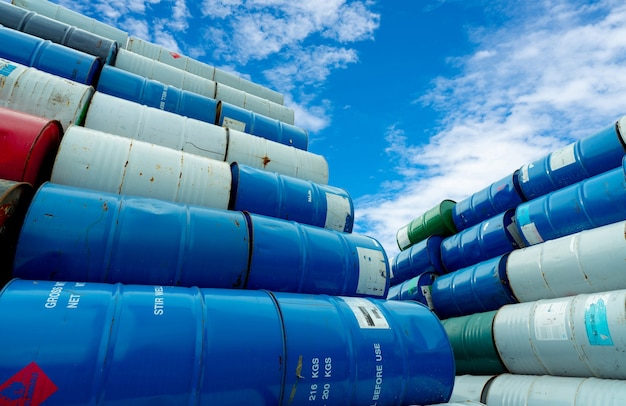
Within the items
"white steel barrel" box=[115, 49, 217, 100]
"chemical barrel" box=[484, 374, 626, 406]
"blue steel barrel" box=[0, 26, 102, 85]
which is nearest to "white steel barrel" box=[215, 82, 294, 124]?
"white steel barrel" box=[115, 49, 217, 100]

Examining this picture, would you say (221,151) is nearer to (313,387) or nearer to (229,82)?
(313,387)

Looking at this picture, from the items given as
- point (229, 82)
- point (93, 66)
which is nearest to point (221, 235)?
point (93, 66)

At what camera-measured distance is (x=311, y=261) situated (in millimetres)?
2943

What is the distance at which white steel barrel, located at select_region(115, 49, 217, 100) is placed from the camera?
16.1ft

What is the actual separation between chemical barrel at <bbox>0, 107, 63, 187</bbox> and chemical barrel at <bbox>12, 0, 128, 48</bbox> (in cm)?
410

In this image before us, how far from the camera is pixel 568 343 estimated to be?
12.4ft

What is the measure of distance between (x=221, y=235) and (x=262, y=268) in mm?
412

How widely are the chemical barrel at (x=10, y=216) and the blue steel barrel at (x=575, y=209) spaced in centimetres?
581

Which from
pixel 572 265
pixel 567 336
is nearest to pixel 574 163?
pixel 572 265

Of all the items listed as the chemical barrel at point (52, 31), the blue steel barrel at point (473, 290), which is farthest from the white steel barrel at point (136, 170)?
the blue steel barrel at point (473, 290)

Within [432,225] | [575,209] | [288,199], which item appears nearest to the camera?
[288,199]

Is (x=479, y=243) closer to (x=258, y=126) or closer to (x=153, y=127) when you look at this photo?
(x=258, y=126)

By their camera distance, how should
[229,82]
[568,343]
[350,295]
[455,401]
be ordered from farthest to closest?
[229,82] → [568,343] → [350,295] → [455,401]

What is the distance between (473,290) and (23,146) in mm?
5889
